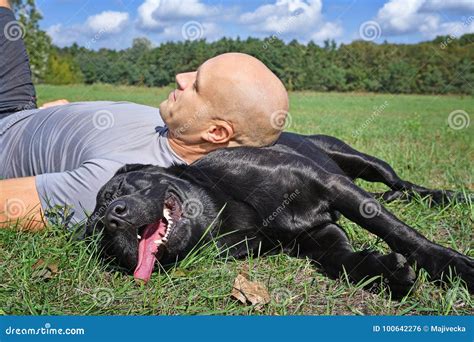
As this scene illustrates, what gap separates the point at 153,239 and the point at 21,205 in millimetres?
1041

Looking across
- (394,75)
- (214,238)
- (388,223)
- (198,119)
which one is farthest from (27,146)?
(394,75)

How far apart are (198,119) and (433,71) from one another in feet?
60.8

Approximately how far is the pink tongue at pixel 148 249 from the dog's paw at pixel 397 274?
45.7 inches

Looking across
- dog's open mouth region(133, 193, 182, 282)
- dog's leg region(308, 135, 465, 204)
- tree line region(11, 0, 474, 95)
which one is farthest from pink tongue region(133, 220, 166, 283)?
tree line region(11, 0, 474, 95)

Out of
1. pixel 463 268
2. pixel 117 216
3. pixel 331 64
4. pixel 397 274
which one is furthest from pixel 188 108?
pixel 331 64

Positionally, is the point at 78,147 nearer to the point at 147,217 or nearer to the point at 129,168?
the point at 129,168

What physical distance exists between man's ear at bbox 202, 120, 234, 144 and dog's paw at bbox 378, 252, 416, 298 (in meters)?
1.27

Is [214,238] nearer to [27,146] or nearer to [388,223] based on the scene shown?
[388,223]

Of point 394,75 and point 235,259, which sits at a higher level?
point 394,75

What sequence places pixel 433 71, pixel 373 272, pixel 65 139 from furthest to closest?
pixel 433 71 → pixel 65 139 → pixel 373 272

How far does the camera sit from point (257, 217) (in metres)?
3.26

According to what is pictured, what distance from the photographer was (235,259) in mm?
3180

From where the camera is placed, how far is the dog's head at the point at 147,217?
2646 mm

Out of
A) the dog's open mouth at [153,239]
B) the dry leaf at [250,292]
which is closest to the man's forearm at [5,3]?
the dog's open mouth at [153,239]
